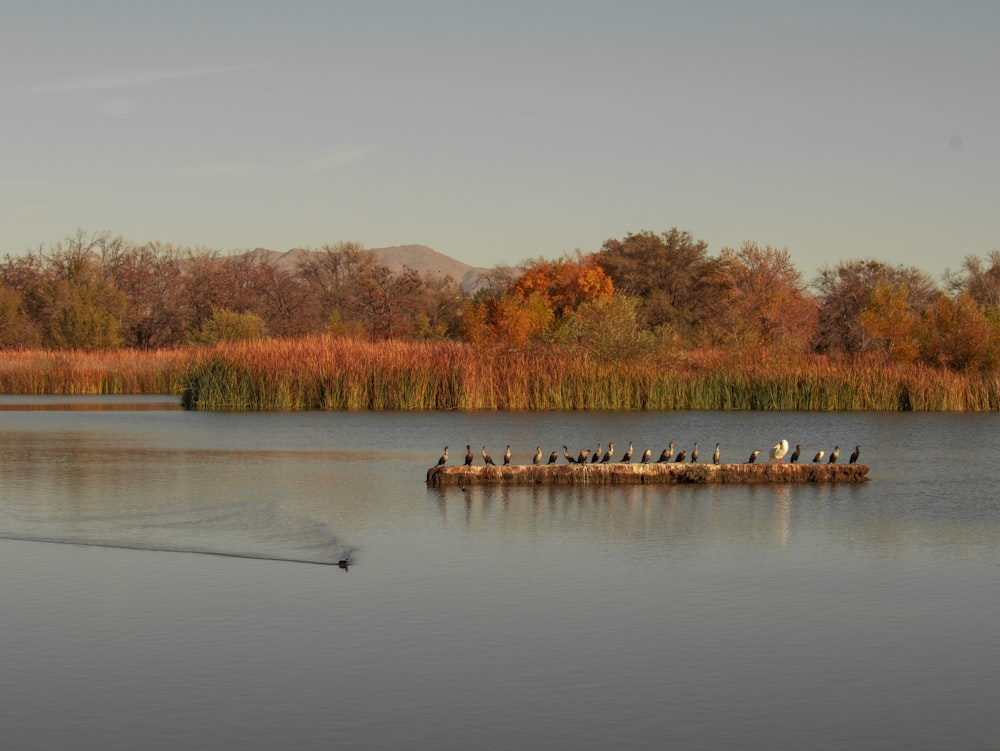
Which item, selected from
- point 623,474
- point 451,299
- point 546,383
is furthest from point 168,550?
point 451,299

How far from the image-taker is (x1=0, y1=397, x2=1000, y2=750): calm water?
7789mm

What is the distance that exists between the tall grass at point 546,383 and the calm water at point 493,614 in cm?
1856

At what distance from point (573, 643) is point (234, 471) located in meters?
13.0

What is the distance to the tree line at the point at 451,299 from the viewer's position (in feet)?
212

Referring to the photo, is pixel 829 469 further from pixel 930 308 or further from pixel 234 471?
pixel 930 308

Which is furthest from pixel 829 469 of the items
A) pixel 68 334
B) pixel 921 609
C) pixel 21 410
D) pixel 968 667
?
pixel 68 334

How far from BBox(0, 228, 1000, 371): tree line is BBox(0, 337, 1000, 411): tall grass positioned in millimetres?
12610

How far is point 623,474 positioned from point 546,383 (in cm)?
1982

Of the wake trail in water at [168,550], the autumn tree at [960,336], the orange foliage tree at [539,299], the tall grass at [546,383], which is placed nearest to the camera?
the wake trail in water at [168,550]

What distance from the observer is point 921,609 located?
1079 cm

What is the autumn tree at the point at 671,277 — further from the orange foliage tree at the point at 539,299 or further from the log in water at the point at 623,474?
the log in water at the point at 623,474

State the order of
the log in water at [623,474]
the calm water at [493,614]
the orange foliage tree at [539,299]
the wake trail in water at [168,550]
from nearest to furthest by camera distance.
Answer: the calm water at [493,614], the wake trail in water at [168,550], the log in water at [623,474], the orange foliage tree at [539,299]

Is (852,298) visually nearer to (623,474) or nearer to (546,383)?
(546,383)

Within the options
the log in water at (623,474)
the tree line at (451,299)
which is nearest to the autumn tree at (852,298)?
the tree line at (451,299)
